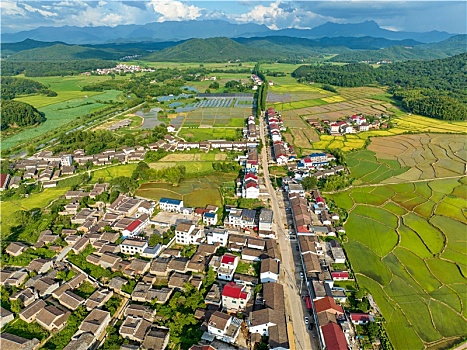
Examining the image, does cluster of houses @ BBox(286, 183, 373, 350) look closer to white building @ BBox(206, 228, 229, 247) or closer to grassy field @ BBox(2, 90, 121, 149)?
white building @ BBox(206, 228, 229, 247)

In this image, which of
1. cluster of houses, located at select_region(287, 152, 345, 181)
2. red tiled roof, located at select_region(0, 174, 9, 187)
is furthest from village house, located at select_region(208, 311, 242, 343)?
red tiled roof, located at select_region(0, 174, 9, 187)

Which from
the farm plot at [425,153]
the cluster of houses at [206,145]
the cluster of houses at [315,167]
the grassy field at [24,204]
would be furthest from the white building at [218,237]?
the farm plot at [425,153]

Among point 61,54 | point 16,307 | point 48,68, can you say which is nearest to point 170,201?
point 16,307

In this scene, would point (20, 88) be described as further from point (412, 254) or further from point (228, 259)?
point (412, 254)

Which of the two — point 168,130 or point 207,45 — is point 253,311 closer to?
point 168,130

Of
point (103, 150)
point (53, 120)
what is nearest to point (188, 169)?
point (103, 150)

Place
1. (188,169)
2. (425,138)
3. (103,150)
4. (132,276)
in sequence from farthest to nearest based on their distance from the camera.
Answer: (425,138), (103,150), (188,169), (132,276)

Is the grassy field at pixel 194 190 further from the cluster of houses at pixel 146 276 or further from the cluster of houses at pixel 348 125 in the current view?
the cluster of houses at pixel 348 125
